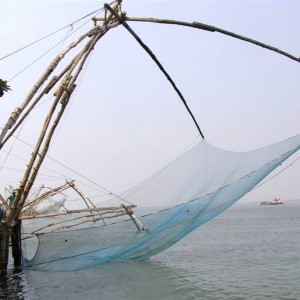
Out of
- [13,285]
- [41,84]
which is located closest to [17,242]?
[13,285]

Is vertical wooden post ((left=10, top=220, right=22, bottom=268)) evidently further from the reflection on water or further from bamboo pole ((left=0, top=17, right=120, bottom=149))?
bamboo pole ((left=0, top=17, right=120, bottom=149))

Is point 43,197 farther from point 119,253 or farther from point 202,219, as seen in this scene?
point 202,219

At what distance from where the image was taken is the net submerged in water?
8023mm

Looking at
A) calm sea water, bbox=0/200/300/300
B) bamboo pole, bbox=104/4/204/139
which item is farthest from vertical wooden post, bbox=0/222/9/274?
bamboo pole, bbox=104/4/204/139

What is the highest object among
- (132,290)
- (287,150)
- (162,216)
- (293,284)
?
(287,150)

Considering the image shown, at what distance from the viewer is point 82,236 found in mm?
9305

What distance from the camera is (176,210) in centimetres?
Result: 852

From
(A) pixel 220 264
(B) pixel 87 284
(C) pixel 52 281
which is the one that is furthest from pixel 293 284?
(C) pixel 52 281

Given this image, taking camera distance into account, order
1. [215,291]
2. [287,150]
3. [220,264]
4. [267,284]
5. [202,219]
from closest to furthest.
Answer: [287,150] → [202,219] → [215,291] → [267,284] → [220,264]

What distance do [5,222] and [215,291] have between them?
19.3 feet

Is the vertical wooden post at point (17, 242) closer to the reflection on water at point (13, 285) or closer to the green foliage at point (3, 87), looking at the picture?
the reflection on water at point (13, 285)

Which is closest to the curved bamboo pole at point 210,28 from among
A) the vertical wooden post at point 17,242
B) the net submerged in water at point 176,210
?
the net submerged in water at point 176,210

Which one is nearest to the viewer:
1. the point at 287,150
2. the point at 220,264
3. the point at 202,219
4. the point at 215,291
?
the point at 287,150

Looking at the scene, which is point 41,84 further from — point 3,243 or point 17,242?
point 17,242
